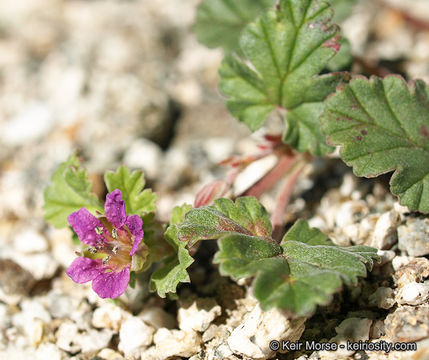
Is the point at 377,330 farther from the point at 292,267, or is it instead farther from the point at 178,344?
the point at 178,344

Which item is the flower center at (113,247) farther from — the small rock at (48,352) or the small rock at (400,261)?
the small rock at (400,261)

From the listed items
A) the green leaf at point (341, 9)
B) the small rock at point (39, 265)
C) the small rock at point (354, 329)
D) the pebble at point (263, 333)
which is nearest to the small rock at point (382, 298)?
the small rock at point (354, 329)

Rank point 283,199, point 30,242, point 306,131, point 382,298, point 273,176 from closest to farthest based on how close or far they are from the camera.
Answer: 1. point 382,298
2. point 306,131
3. point 283,199
4. point 273,176
5. point 30,242

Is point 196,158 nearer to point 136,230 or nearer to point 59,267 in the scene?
point 59,267

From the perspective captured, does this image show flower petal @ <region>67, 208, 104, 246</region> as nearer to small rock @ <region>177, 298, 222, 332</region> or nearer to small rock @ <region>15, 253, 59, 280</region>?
small rock @ <region>177, 298, 222, 332</region>

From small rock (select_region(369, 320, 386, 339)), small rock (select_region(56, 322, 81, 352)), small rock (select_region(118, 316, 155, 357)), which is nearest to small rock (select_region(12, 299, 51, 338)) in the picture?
small rock (select_region(56, 322, 81, 352))

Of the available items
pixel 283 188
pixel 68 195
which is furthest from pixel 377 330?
pixel 68 195
